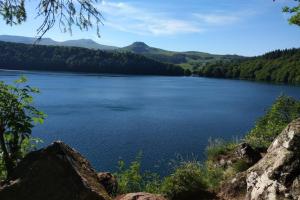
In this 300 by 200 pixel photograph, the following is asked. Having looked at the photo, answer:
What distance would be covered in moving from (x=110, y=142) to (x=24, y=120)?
37.7 metres

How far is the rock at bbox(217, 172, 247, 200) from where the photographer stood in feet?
27.1

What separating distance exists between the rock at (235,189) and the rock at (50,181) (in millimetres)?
2570

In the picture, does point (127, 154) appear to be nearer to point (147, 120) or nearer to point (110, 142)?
point (110, 142)

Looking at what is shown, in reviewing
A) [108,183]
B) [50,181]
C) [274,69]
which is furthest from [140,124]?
[274,69]

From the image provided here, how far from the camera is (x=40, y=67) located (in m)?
192

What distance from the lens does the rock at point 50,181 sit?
23.5ft

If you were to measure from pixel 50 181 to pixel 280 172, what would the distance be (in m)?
4.03

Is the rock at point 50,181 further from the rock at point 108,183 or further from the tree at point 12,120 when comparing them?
the rock at point 108,183

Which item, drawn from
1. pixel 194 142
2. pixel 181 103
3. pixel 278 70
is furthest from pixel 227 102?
pixel 278 70

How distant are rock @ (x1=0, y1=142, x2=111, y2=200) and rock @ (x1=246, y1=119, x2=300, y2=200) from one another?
2.76 meters

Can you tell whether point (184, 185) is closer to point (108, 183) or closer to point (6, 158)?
point (108, 183)

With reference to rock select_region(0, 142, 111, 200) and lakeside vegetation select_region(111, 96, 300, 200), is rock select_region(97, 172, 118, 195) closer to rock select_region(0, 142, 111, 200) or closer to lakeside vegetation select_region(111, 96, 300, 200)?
lakeside vegetation select_region(111, 96, 300, 200)

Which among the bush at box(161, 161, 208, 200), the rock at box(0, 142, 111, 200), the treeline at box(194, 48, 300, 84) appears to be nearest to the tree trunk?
the rock at box(0, 142, 111, 200)

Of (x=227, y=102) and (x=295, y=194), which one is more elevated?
(x=295, y=194)
